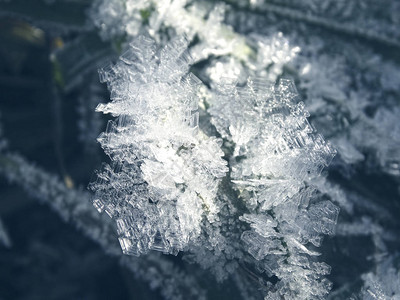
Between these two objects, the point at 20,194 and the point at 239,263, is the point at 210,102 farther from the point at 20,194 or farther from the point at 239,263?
the point at 20,194

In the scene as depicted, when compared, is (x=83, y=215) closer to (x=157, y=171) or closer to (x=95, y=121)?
(x=95, y=121)

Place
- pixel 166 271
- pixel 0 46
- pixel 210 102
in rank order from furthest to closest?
pixel 0 46, pixel 166 271, pixel 210 102

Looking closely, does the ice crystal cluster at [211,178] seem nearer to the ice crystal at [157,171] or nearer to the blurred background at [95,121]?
the ice crystal at [157,171]

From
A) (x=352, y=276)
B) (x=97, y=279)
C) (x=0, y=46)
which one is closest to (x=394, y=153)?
(x=352, y=276)

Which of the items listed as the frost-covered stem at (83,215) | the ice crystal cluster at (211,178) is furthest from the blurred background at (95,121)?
the ice crystal cluster at (211,178)

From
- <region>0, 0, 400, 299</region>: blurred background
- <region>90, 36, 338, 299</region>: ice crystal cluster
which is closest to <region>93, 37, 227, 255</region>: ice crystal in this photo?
<region>90, 36, 338, 299</region>: ice crystal cluster

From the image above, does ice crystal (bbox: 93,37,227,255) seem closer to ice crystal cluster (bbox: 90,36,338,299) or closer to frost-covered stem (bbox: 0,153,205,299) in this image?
ice crystal cluster (bbox: 90,36,338,299)
